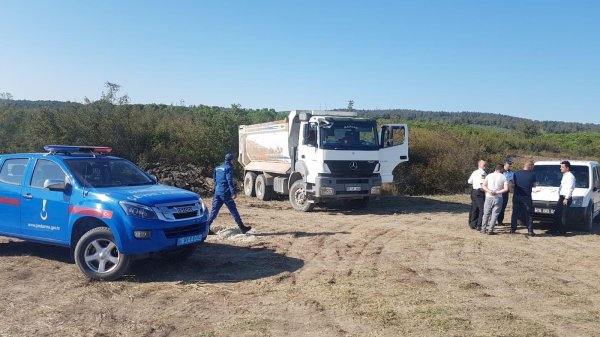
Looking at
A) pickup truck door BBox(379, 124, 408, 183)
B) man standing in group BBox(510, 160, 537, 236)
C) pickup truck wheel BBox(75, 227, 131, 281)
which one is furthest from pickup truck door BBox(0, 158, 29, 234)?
man standing in group BBox(510, 160, 537, 236)

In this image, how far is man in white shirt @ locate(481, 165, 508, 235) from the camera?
1081cm

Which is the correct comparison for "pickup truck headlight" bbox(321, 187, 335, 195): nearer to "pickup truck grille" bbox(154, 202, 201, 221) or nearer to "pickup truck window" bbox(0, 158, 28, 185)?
"pickup truck grille" bbox(154, 202, 201, 221)

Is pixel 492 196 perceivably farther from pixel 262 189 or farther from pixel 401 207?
pixel 262 189

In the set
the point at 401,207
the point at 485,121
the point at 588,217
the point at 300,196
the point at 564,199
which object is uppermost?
the point at 485,121

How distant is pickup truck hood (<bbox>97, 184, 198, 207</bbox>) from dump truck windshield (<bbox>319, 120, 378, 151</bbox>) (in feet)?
23.4

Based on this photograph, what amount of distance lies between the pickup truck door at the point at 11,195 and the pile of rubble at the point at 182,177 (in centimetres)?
1082

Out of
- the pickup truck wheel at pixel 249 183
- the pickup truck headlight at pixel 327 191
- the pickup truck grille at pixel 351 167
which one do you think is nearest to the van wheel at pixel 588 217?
the pickup truck grille at pixel 351 167

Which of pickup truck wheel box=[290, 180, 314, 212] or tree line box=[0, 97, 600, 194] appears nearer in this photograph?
pickup truck wheel box=[290, 180, 314, 212]

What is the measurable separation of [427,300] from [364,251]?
3067mm

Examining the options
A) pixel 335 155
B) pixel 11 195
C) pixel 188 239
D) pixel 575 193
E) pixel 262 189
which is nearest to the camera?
pixel 188 239

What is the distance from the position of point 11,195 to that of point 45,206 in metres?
0.88

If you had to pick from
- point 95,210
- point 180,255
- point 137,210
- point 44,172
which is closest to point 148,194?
point 137,210

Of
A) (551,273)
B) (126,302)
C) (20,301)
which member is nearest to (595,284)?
(551,273)

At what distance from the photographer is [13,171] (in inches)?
307
